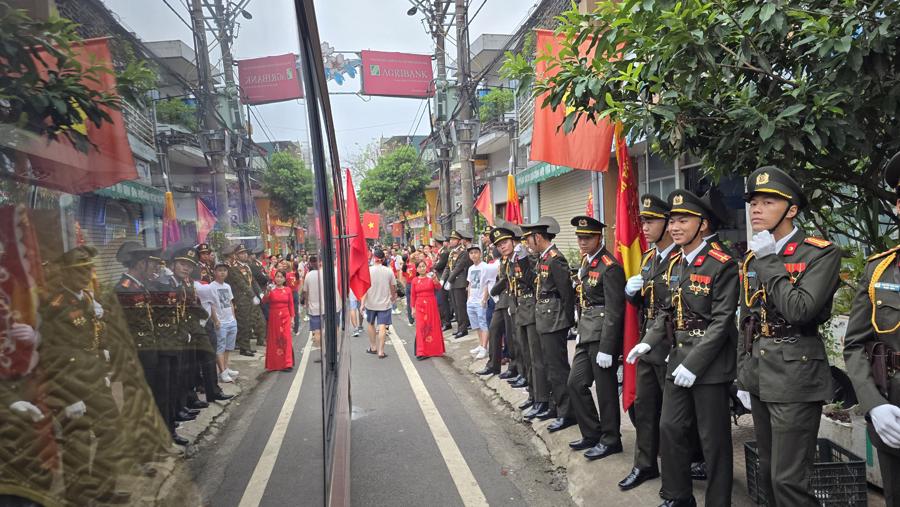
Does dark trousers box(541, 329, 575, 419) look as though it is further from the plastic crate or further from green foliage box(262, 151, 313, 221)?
green foliage box(262, 151, 313, 221)

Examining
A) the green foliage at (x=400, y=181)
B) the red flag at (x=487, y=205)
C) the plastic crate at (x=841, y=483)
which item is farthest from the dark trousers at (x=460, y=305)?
the green foliage at (x=400, y=181)

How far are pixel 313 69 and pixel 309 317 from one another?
1476 millimetres

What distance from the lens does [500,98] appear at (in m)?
19.9

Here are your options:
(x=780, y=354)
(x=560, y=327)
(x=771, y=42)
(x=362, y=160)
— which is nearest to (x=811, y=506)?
(x=780, y=354)

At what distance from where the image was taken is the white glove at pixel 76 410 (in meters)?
0.58

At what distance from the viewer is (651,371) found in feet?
12.9

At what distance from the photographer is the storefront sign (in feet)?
45.0

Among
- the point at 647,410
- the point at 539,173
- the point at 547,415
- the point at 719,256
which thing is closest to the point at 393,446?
the point at 547,415

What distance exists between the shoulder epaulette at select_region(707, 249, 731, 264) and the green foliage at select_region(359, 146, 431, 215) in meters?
25.3

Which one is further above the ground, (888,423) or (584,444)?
(888,423)

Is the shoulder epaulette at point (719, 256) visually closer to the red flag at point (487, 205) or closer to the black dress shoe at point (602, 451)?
the black dress shoe at point (602, 451)

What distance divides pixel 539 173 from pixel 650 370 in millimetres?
11644

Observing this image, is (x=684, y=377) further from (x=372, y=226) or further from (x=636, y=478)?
(x=372, y=226)

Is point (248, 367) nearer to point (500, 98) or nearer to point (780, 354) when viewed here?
point (780, 354)
